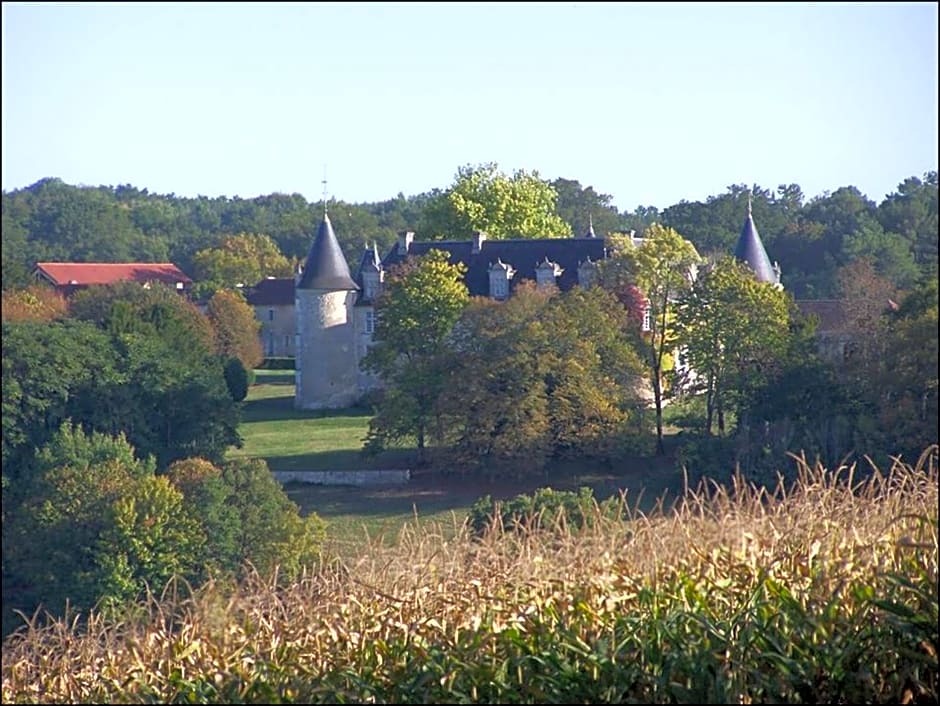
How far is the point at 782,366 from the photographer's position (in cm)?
2269

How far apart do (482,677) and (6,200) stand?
12062 millimetres

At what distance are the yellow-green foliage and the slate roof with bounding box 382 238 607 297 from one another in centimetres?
3065

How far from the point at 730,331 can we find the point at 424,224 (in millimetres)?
20145

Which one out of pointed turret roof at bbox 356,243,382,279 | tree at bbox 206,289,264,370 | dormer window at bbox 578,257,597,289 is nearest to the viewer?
dormer window at bbox 578,257,597,289

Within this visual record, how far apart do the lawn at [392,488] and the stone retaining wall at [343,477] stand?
11.0 inches

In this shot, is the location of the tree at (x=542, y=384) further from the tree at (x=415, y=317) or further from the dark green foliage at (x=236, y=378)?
the dark green foliage at (x=236, y=378)

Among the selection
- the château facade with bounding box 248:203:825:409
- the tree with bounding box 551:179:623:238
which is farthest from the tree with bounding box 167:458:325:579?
the tree with bounding box 551:179:623:238

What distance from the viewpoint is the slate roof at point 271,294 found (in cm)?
4412

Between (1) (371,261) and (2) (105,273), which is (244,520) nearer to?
(2) (105,273)

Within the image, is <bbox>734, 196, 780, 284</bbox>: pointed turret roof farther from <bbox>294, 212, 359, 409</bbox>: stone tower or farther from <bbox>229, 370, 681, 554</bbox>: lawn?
<bbox>294, 212, 359, 409</bbox>: stone tower

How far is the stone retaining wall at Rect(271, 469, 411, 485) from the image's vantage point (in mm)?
22688

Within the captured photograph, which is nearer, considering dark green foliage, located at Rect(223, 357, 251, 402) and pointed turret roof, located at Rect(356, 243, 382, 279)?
dark green foliage, located at Rect(223, 357, 251, 402)

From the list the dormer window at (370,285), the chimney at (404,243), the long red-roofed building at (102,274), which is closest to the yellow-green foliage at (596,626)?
the long red-roofed building at (102,274)

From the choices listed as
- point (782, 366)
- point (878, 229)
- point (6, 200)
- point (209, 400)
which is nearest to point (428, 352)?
point (209, 400)
